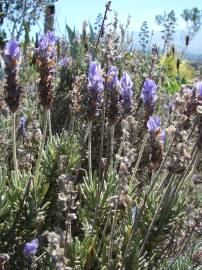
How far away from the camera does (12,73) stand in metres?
1.77

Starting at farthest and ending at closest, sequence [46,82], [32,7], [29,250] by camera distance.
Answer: [32,7]
[46,82]
[29,250]

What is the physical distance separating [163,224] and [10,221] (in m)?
0.58

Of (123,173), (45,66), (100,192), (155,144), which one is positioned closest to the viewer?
(123,173)

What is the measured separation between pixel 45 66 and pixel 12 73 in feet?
0.46

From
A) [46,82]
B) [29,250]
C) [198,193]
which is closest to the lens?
[29,250]

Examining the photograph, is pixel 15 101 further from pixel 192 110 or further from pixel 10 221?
pixel 192 110

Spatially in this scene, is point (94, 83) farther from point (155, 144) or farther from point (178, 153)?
point (178, 153)

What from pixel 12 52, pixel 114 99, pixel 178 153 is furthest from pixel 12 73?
pixel 178 153

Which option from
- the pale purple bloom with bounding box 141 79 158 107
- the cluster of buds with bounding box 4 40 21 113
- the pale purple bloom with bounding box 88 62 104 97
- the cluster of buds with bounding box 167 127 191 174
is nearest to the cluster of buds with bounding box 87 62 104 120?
the pale purple bloom with bounding box 88 62 104 97

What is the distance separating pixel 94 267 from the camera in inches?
70.4

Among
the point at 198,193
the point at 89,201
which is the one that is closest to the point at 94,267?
the point at 89,201

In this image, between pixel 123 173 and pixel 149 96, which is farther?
pixel 149 96

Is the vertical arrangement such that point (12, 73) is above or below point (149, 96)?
above

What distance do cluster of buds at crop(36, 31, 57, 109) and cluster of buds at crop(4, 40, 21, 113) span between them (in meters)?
0.10
